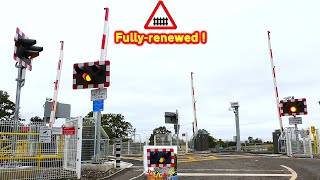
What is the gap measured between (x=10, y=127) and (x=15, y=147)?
2.00 feet

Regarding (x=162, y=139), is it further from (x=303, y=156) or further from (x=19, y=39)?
(x=19, y=39)

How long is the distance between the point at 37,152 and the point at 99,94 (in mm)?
2700

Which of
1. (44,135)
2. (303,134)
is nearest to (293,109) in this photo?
(303,134)

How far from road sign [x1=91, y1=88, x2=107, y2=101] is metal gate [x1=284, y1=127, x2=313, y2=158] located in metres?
12.0

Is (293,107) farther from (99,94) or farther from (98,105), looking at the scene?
(99,94)

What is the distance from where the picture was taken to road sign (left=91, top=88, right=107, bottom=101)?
38.5 ft

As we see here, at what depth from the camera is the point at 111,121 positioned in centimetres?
6425

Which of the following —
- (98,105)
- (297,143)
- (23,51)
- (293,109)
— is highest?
(23,51)

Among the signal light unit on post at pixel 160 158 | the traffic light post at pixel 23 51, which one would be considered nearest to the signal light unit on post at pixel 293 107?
the signal light unit on post at pixel 160 158

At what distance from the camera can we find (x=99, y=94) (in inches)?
466

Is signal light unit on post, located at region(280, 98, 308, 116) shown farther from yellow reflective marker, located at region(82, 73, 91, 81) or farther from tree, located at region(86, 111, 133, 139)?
tree, located at region(86, 111, 133, 139)

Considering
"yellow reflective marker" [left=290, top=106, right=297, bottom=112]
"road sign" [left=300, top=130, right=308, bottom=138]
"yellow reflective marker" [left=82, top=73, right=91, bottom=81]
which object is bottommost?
"road sign" [left=300, top=130, right=308, bottom=138]

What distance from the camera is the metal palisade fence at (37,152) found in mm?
10203

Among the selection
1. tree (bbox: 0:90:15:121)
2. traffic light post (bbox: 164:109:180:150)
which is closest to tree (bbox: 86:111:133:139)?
tree (bbox: 0:90:15:121)
